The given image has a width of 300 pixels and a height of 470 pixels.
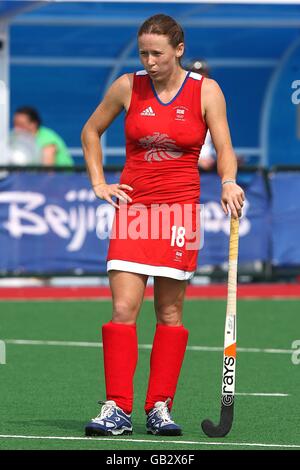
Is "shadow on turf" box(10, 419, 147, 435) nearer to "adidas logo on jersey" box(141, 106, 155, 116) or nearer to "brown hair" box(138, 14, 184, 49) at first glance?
"adidas logo on jersey" box(141, 106, 155, 116)

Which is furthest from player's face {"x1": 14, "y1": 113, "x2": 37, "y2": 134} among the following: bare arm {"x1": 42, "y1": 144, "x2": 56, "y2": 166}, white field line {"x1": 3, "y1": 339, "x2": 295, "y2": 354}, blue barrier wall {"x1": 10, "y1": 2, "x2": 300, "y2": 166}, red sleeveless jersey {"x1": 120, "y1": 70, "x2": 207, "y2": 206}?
red sleeveless jersey {"x1": 120, "y1": 70, "x2": 207, "y2": 206}

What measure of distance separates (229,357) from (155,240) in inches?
27.9

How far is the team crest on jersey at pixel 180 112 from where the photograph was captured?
25.5ft

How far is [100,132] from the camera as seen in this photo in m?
8.12

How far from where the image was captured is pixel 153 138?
7.77 meters

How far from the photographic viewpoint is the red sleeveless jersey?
7766 millimetres

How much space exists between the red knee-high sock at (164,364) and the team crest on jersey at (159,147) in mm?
893

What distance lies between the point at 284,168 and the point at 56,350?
22.0 feet

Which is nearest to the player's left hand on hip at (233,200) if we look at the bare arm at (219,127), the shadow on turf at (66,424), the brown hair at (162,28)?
the bare arm at (219,127)

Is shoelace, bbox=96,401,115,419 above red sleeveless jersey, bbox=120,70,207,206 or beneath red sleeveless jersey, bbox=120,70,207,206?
beneath

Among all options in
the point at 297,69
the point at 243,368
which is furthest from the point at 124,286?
the point at 297,69

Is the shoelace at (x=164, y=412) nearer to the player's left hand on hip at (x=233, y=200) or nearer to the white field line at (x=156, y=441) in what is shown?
the white field line at (x=156, y=441)

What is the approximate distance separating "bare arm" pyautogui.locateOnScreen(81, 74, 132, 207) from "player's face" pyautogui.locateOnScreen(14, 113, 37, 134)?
33.9 feet

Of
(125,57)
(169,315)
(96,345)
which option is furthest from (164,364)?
(125,57)
